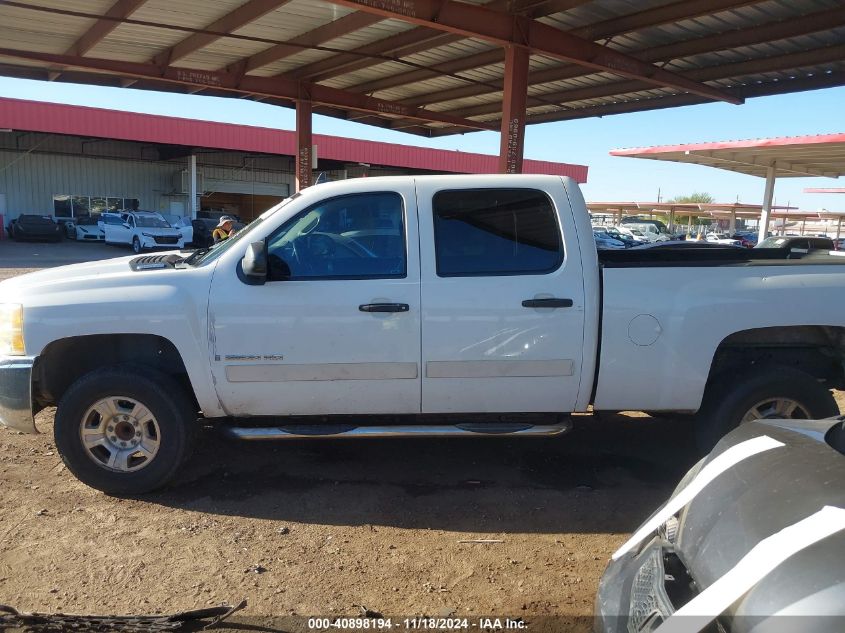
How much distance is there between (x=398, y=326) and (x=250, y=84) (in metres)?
14.0

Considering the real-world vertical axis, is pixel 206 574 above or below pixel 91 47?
below

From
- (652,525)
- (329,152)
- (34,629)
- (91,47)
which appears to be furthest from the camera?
(329,152)

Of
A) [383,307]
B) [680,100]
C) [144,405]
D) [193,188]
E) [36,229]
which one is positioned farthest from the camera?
[193,188]

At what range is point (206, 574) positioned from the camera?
3.38 metres

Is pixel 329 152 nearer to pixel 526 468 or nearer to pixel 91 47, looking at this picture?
pixel 91 47

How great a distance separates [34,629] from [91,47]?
13113 millimetres

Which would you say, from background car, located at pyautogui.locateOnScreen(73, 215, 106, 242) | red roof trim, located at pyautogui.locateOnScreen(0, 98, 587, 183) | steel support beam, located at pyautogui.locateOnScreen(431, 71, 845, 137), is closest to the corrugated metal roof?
steel support beam, located at pyautogui.locateOnScreen(431, 71, 845, 137)

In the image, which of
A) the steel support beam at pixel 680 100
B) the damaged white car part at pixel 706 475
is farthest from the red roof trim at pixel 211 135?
the damaged white car part at pixel 706 475

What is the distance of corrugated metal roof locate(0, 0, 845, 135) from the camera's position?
10914 mm

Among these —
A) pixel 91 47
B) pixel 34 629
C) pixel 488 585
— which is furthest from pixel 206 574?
pixel 91 47

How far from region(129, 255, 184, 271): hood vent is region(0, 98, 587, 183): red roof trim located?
21.6 metres

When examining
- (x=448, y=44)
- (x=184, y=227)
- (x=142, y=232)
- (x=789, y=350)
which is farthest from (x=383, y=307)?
(x=184, y=227)

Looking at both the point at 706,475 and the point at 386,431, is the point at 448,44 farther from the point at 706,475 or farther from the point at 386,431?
the point at 706,475

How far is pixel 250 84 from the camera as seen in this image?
52.8 feet
